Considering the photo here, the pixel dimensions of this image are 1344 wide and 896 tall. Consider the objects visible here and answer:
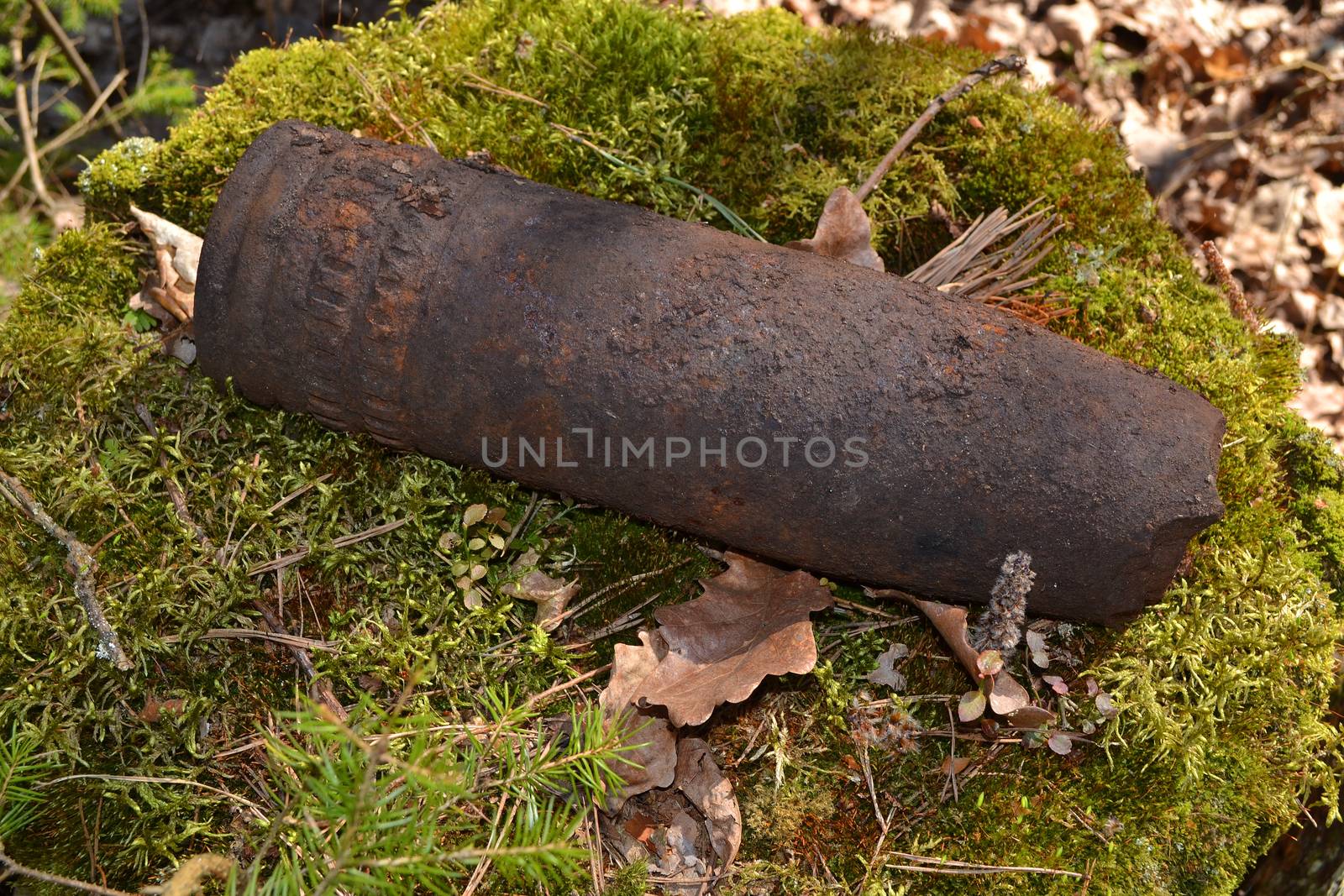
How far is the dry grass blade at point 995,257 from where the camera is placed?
312cm

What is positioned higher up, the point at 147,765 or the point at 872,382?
the point at 872,382

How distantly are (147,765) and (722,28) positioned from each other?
3.23 m

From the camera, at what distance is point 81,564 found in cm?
259

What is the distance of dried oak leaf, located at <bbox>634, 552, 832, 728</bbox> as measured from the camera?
2.44 m

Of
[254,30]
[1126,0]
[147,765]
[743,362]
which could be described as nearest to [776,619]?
[743,362]

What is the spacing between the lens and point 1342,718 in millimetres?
2891

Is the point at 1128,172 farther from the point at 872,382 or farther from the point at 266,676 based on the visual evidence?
the point at 266,676

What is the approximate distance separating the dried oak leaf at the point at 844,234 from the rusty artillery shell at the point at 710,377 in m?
0.56

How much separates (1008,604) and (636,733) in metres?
1.02

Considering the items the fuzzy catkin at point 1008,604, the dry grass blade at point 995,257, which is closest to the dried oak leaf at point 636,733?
the fuzzy catkin at point 1008,604

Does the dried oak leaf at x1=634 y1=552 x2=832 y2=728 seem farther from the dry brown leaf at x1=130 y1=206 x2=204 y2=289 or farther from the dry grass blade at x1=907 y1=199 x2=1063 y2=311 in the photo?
the dry brown leaf at x1=130 y1=206 x2=204 y2=289

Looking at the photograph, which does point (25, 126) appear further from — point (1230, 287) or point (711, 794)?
point (1230, 287)

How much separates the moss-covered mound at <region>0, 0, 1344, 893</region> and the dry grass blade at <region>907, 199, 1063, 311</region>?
95 millimetres

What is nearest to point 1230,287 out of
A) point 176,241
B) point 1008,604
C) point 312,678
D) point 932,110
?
point 932,110
